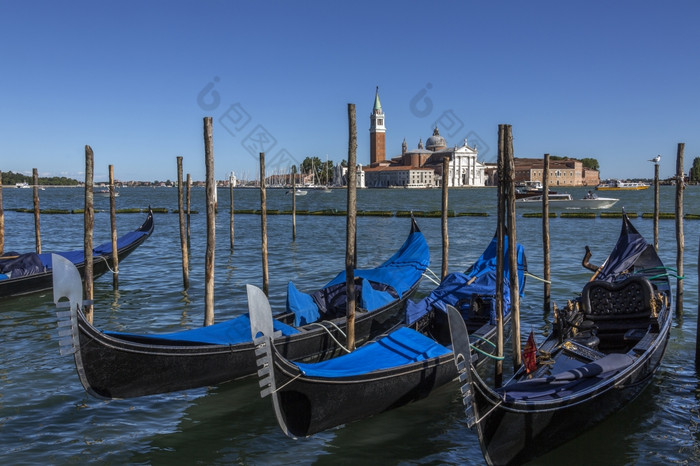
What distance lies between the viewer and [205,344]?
19.3ft

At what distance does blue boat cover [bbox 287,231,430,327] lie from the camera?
23.7 feet

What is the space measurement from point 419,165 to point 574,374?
10738 cm

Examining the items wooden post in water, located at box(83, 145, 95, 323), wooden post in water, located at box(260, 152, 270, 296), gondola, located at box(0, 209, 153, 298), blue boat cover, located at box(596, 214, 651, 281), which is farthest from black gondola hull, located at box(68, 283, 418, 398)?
gondola, located at box(0, 209, 153, 298)

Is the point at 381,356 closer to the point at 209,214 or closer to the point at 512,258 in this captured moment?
the point at 512,258

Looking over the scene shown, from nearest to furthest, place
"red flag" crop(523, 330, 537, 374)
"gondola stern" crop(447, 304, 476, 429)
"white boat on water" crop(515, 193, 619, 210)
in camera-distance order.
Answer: "gondola stern" crop(447, 304, 476, 429)
"red flag" crop(523, 330, 537, 374)
"white boat on water" crop(515, 193, 619, 210)

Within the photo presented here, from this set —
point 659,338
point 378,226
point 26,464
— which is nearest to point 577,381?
point 659,338

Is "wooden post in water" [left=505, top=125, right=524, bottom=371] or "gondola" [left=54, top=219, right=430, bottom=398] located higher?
"wooden post in water" [left=505, top=125, right=524, bottom=371]

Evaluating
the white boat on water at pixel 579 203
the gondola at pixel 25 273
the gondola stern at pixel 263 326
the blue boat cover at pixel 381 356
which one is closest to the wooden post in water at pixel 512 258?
the blue boat cover at pixel 381 356

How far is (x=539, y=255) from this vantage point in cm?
1681

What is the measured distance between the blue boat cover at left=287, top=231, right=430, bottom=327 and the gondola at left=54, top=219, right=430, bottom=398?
0.04ft

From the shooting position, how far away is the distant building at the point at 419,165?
105 metres

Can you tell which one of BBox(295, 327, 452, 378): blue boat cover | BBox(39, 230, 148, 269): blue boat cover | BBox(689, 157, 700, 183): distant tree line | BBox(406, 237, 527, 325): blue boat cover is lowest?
BBox(295, 327, 452, 378): blue boat cover

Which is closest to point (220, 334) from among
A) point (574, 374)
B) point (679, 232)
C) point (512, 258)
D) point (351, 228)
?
point (351, 228)

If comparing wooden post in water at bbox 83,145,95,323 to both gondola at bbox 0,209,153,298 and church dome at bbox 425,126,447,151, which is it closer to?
gondola at bbox 0,209,153,298
